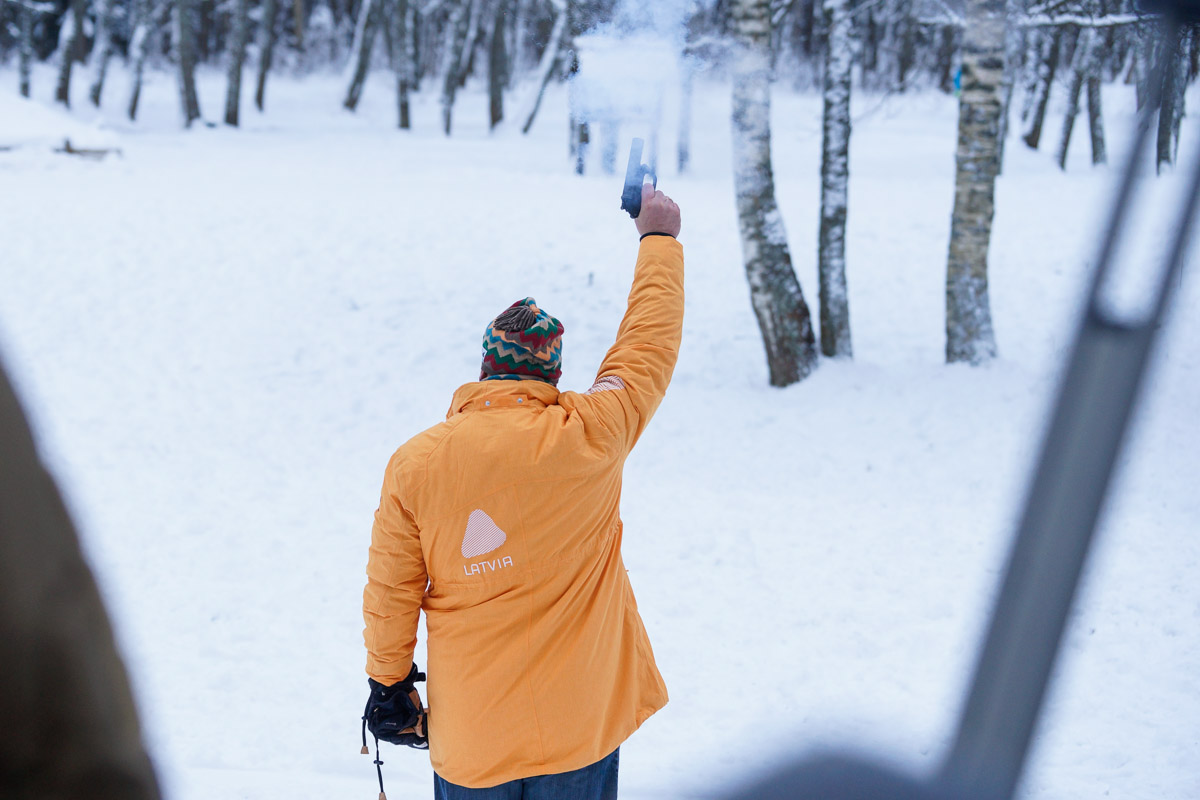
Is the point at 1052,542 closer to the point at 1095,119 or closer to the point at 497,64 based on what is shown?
the point at 1095,119

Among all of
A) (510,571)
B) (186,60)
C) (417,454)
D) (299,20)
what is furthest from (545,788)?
(299,20)

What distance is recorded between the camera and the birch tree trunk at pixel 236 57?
65.2 ft

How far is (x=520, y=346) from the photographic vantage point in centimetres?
215

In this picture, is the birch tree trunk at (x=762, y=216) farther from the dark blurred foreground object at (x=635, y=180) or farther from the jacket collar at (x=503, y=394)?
the jacket collar at (x=503, y=394)

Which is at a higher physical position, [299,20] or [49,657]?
[49,657]

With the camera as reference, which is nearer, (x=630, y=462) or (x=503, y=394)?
(x=503, y=394)

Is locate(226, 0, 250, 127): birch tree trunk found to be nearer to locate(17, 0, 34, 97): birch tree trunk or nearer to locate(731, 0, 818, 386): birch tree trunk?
locate(17, 0, 34, 97): birch tree trunk

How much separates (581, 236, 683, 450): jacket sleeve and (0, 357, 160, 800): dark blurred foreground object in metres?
1.43

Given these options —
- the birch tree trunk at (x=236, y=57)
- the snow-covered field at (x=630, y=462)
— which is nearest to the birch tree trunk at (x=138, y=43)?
the birch tree trunk at (x=236, y=57)

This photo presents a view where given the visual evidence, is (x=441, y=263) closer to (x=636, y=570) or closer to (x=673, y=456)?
(x=673, y=456)

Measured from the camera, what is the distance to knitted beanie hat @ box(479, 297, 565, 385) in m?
2.15

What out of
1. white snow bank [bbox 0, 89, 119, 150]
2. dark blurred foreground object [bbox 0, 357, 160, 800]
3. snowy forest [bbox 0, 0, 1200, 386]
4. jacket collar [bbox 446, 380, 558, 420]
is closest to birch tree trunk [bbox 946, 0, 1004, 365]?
snowy forest [bbox 0, 0, 1200, 386]

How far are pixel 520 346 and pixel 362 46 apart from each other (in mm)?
24953

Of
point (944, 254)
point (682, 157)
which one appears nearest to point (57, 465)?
point (944, 254)
